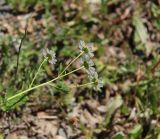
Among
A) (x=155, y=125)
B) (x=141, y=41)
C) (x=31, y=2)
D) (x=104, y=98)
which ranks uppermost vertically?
(x=31, y=2)

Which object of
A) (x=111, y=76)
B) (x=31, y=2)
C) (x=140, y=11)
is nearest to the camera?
(x=111, y=76)

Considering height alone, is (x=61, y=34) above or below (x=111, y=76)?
above

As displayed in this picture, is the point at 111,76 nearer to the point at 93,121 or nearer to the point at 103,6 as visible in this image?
the point at 93,121

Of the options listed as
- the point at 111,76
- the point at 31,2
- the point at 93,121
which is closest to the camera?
the point at 93,121

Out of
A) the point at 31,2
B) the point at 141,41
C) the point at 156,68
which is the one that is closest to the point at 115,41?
the point at 141,41

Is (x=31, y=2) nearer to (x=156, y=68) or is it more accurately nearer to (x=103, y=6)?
(x=103, y=6)

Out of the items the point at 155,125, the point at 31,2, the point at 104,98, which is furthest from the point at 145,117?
the point at 31,2

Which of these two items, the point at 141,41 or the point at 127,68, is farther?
the point at 141,41

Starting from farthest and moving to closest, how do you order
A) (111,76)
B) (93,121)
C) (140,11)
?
(140,11) → (111,76) → (93,121)

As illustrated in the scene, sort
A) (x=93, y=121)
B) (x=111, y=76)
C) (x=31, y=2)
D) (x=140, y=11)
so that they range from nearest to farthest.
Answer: (x=93, y=121) → (x=111, y=76) → (x=31, y=2) → (x=140, y=11)
